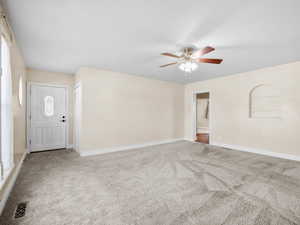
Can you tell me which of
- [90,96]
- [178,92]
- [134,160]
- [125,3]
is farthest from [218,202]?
[178,92]

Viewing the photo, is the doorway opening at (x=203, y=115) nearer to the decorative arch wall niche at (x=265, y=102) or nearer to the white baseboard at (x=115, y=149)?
the white baseboard at (x=115, y=149)

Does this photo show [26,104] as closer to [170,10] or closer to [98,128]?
[98,128]

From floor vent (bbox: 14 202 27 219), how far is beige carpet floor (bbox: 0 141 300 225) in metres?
0.05

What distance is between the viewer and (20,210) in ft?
5.52

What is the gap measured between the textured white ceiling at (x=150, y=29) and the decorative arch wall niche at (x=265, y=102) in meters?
0.93

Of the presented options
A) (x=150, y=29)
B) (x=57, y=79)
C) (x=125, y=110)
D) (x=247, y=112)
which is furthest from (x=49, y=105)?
(x=247, y=112)

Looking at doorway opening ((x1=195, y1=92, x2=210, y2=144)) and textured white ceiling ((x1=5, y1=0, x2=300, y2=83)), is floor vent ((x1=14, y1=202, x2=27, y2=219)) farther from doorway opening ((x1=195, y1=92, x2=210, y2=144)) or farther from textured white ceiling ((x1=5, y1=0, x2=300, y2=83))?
doorway opening ((x1=195, y1=92, x2=210, y2=144))

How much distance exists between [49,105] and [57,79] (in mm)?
853

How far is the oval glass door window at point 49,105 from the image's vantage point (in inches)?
168

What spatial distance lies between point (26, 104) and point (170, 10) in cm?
452

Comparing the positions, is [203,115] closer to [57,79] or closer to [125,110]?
[125,110]

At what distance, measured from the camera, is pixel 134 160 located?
352cm

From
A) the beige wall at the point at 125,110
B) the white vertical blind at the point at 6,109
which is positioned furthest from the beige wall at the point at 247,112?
the white vertical blind at the point at 6,109

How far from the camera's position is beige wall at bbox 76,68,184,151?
3915 mm
